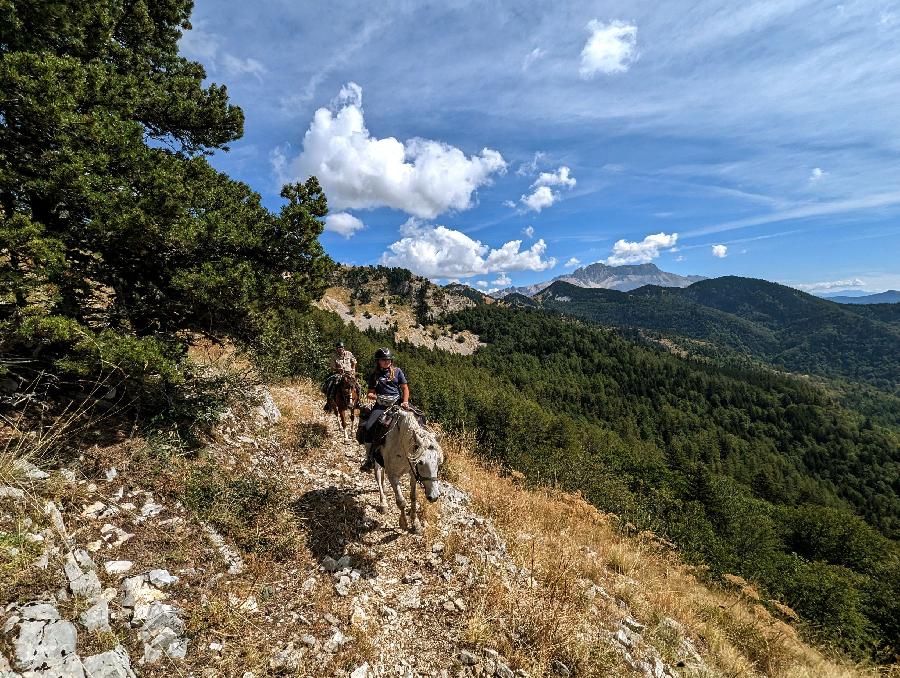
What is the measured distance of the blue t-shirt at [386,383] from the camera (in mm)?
9477

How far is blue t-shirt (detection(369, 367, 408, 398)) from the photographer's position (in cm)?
948

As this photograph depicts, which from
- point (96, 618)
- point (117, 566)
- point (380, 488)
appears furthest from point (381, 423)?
point (96, 618)

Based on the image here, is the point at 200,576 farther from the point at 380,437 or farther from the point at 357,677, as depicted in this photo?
the point at 380,437

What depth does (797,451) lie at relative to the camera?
14538 centimetres

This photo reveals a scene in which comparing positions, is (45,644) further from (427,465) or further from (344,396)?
(344,396)

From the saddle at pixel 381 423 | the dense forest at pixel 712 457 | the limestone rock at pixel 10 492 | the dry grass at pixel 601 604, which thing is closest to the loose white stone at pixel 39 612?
the limestone rock at pixel 10 492

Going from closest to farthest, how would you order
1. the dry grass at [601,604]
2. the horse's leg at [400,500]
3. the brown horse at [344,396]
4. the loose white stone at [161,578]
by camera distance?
the loose white stone at [161,578]
the dry grass at [601,604]
the horse's leg at [400,500]
the brown horse at [344,396]

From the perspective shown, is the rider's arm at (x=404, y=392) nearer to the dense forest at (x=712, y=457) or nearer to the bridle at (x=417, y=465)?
the bridle at (x=417, y=465)

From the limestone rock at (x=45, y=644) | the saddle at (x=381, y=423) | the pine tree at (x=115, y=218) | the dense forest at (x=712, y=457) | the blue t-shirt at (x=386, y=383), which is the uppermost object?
the pine tree at (x=115, y=218)

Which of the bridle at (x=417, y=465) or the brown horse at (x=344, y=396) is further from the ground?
the brown horse at (x=344, y=396)

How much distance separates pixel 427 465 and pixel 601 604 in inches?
163

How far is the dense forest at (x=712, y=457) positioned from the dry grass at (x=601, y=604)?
104 inches

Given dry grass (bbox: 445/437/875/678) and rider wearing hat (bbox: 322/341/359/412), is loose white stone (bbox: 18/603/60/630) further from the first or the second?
rider wearing hat (bbox: 322/341/359/412)

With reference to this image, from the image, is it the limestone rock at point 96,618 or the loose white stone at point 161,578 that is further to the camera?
A: the loose white stone at point 161,578
